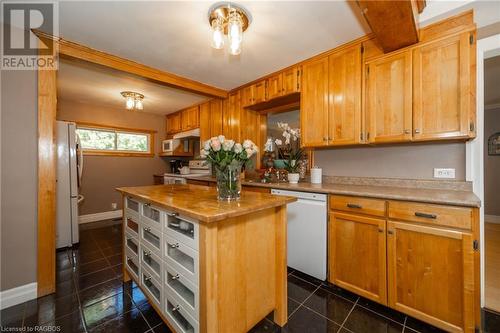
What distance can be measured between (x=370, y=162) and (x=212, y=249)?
199 centimetres

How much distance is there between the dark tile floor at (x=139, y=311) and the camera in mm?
1545

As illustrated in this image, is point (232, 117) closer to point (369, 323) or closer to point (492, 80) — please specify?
point (369, 323)

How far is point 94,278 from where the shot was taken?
2188 millimetres

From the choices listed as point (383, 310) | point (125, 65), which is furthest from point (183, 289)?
point (125, 65)

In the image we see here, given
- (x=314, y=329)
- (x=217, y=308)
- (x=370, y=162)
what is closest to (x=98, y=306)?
(x=217, y=308)

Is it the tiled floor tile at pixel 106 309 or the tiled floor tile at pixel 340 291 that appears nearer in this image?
the tiled floor tile at pixel 106 309

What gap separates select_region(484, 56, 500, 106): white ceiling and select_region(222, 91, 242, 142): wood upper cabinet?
10.4 feet

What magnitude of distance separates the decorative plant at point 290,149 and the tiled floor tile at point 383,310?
59.2 inches

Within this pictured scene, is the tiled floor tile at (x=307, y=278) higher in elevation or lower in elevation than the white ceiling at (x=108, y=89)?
lower

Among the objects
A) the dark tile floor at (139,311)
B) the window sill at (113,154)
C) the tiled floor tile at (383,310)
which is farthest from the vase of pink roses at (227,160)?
the window sill at (113,154)

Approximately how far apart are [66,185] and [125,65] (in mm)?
1874

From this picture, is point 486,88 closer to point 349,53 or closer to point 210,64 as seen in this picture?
point 349,53

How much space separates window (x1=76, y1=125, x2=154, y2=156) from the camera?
14.0 feet

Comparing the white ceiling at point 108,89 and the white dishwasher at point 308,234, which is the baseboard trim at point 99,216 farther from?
the white dishwasher at point 308,234
